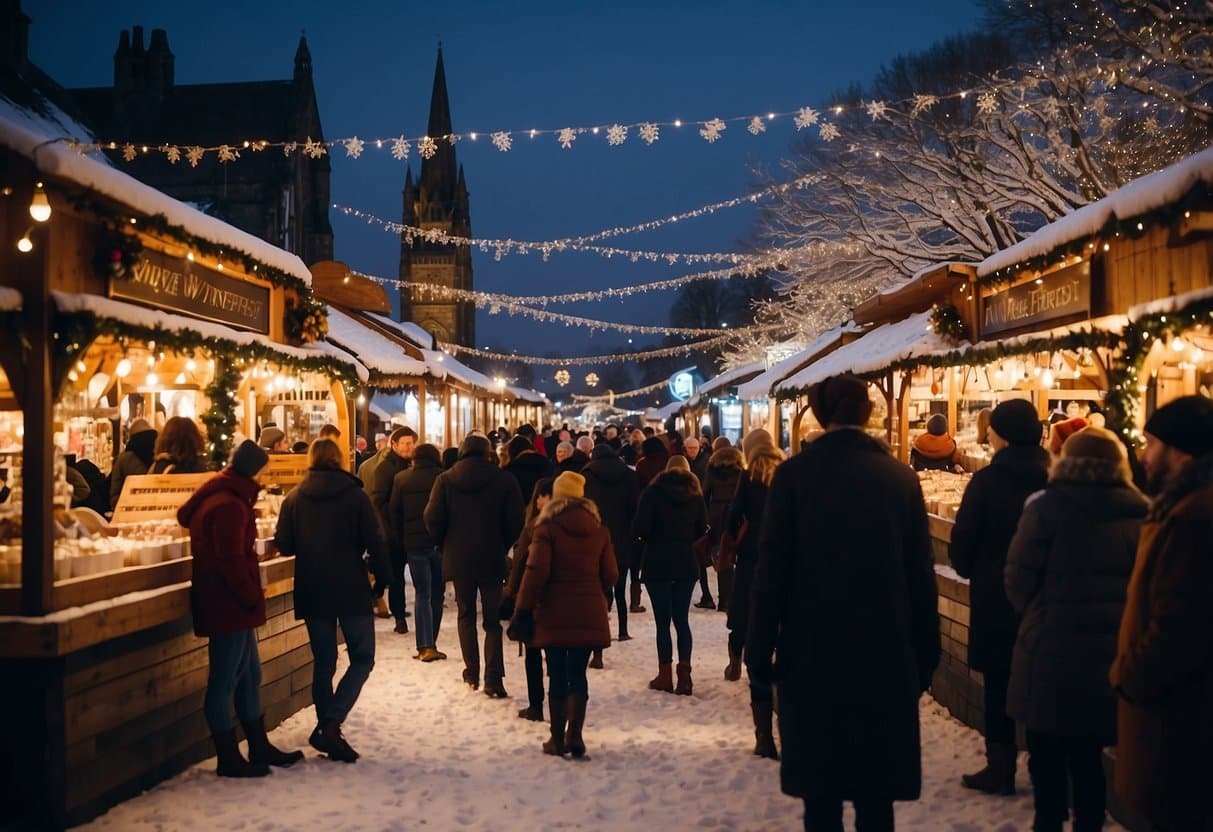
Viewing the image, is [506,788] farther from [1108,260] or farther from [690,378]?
[690,378]

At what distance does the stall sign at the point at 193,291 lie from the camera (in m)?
6.05

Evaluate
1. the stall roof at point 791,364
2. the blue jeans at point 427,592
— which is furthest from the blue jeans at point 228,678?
the stall roof at point 791,364

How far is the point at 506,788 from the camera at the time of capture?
571 cm

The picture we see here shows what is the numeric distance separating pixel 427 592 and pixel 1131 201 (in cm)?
602

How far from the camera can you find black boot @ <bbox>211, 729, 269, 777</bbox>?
5789mm

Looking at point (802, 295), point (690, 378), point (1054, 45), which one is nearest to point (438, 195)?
point (690, 378)

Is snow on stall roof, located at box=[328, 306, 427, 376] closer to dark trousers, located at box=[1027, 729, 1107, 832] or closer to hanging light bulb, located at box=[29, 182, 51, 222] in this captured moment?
hanging light bulb, located at box=[29, 182, 51, 222]

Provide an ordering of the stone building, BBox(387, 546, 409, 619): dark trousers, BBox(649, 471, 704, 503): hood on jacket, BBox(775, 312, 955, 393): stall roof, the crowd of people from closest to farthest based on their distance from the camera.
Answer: the crowd of people → BBox(649, 471, 704, 503): hood on jacket → BBox(387, 546, 409, 619): dark trousers → BBox(775, 312, 955, 393): stall roof → the stone building

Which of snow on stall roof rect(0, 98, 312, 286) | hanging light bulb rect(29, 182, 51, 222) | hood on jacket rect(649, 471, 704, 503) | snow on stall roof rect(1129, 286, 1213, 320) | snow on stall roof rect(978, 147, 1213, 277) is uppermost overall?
snow on stall roof rect(0, 98, 312, 286)

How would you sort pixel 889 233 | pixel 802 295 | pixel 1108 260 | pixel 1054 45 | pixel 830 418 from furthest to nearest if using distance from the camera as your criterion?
pixel 802 295 < pixel 889 233 < pixel 1054 45 < pixel 1108 260 < pixel 830 418

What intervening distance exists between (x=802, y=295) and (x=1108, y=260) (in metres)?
23.1

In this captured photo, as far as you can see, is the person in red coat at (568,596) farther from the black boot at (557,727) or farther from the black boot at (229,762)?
the black boot at (229,762)

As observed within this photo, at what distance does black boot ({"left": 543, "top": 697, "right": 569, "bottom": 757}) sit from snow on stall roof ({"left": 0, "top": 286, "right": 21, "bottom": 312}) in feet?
11.6

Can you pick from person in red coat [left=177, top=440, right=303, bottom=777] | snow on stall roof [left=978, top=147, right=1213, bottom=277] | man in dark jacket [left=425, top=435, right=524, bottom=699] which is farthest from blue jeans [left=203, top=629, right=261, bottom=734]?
snow on stall roof [left=978, top=147, right=1213, bottom=277]
